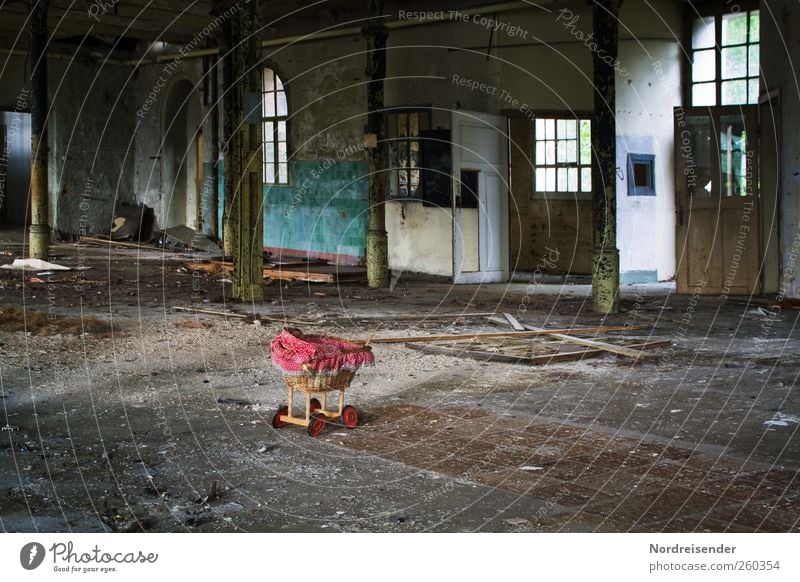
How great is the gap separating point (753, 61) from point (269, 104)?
29.4ft

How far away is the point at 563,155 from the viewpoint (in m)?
15.5

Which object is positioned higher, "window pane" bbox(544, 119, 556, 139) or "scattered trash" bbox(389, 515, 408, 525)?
"window pane" bbox(544, 119, 556, 139)

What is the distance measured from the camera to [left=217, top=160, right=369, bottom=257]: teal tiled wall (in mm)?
16906

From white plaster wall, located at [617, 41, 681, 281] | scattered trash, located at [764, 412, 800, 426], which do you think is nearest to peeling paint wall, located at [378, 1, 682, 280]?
white plaster wall, located at [617, 41, 681, 281]

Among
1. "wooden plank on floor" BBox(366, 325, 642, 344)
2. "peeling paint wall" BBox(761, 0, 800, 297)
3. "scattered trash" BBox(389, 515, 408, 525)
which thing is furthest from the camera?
"peeling paint wall" BBox(761, 0, 800, 297)

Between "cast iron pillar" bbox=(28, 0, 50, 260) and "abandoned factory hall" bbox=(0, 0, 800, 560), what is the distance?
57 mm

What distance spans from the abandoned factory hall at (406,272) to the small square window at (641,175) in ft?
0.15

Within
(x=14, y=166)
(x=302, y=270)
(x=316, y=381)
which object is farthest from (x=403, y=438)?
→ (x=14, y=166)

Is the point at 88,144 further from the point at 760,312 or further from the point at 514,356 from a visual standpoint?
the point at 514,356

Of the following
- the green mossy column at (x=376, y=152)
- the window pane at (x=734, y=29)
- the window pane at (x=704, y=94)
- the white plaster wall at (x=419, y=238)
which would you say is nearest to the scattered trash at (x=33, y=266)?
the green mossy column at (x=376, y=152)

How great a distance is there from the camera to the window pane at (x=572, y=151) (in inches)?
600

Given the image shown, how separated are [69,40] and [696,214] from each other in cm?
1488

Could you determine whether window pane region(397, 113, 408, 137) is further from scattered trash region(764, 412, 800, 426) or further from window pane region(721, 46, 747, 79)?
scattered trash region(764, 412, 800, 426)

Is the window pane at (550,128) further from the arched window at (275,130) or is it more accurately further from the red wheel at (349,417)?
Result: the red wheel at (349,417)
